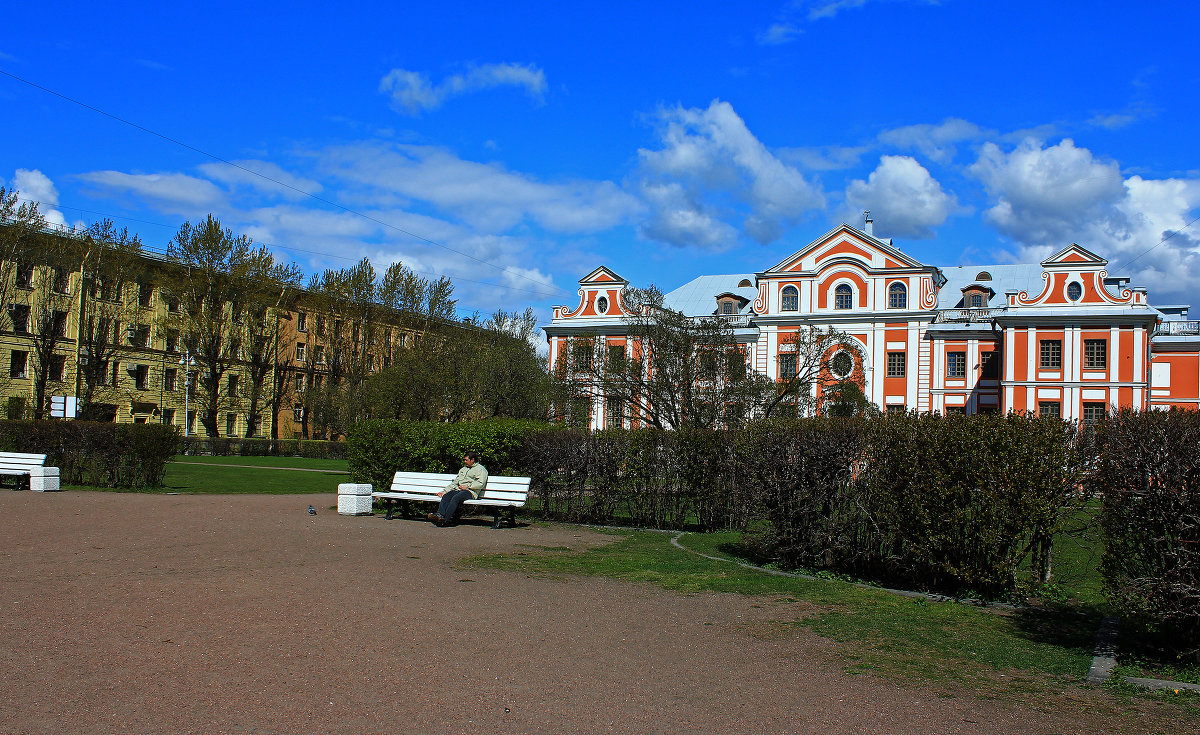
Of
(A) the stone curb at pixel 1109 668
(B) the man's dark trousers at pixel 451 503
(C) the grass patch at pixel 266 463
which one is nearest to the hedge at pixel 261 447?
(C) the grass patch at pixel 266 463

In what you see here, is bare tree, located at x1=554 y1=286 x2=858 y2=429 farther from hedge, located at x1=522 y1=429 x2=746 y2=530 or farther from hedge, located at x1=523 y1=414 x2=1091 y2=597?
hedge, located at x1=523 y1=414 x2=1091 y2=597

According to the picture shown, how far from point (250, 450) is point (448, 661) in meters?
52.2

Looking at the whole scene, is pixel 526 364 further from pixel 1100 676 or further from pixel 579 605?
pixel 1100 676

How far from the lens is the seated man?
1503 cm

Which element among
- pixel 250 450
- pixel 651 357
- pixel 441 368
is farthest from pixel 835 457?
pixel 250 450

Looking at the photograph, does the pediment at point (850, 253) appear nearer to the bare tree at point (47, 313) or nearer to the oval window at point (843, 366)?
the oval window at point (843, 366)

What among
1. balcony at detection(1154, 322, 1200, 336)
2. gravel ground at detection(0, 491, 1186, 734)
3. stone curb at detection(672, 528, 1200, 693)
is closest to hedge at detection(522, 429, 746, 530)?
stone curb at detection(672, 528, 1200, 693)

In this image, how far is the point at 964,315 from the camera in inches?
1991

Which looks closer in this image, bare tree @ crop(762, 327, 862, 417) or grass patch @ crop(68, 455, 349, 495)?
grass patch @ crop(68, 455, 349, 495)

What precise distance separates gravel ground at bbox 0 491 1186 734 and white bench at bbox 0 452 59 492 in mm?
10398

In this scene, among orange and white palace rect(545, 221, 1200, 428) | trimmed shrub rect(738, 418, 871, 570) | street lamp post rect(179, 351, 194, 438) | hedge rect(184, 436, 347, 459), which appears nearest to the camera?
trimmed shrub rect(738, 418, 871, 570)

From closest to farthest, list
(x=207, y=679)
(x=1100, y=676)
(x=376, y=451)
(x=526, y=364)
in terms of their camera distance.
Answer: (x=207, y=679) → (x=1100, y=676) → (x=376, y=451) → (x=526, y=364)

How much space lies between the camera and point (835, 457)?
10672mm

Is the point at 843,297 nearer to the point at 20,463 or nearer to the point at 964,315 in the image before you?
the point at 964,315
